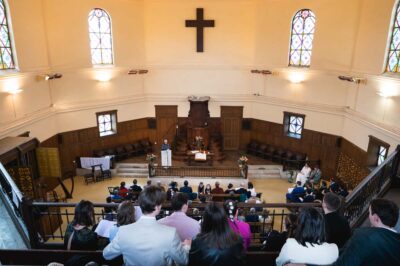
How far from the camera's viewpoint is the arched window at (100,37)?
13999 mm

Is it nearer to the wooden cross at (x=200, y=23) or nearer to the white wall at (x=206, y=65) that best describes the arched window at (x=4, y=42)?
the white wall at (x=206, y=65)

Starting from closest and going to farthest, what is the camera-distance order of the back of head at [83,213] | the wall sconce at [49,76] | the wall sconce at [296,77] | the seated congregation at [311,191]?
the back of head at [83,213] → the seated congregation at [311,191] → the wall sconce at [49,76] → the wall sconce at [296,77]

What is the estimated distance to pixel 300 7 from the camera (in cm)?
1362

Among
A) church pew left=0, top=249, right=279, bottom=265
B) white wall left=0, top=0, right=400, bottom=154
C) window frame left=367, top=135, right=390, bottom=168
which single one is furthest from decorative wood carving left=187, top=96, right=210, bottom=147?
church pew left=0, top=249, right=279, bottom=265

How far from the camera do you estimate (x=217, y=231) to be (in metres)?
2.64

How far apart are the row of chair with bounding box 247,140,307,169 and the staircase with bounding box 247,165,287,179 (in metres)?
0.47

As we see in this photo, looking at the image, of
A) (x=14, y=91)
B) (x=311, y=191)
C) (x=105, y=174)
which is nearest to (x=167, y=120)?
(x=105, y=174)

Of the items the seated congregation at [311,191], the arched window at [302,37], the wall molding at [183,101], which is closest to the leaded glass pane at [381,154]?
the wall molding at [183,101]

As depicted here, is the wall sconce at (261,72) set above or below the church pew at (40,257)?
above

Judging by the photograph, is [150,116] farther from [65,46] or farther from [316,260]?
[316,260]

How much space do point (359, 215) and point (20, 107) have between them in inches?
447

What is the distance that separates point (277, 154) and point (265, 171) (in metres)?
1.30

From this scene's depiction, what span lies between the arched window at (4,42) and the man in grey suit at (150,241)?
10.3m

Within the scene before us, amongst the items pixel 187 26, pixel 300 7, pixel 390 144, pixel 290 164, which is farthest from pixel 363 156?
pixel 187 26
